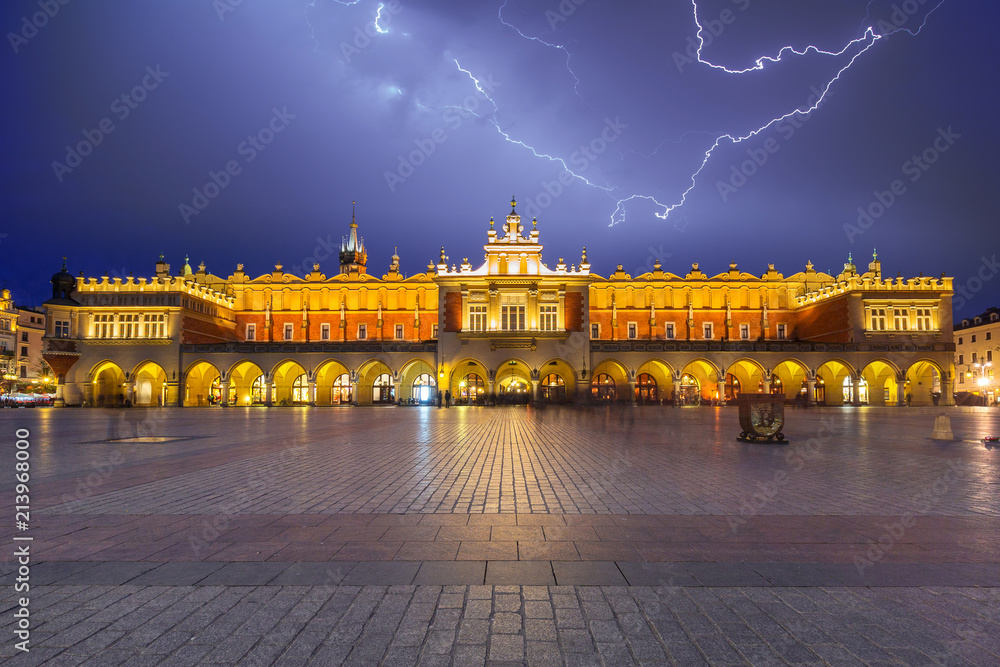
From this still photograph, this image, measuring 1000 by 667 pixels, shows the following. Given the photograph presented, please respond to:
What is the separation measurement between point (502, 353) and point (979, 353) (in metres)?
56.5

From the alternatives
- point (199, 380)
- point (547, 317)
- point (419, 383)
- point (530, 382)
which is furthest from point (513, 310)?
point (199, 380)

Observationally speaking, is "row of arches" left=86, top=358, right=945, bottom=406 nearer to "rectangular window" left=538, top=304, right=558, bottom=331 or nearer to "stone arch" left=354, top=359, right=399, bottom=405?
"stone arch" left=354, top=359, right=399, bottom=405

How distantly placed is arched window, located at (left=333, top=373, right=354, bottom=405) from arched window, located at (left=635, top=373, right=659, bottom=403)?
88.5 ft

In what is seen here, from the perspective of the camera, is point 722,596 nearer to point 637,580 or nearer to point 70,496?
point 637,580

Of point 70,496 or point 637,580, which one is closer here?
point 637,580

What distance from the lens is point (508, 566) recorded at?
15.7 ft

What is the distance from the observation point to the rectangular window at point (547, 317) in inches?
2037

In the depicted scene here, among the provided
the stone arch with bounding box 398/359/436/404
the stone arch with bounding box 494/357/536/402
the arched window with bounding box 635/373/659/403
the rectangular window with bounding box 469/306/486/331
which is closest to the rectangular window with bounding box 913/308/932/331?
the arched window with bounding box 635/373/659/403

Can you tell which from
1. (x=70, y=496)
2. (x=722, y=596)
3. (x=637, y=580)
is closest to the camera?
(x=722, y=596)

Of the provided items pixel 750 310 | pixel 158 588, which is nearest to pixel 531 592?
pixel 158 588

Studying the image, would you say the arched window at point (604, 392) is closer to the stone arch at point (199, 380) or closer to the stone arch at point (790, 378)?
the stone arch at point (790, 378)

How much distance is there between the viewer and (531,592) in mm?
4188

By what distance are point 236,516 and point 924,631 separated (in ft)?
20.9

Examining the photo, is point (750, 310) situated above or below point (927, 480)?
above
